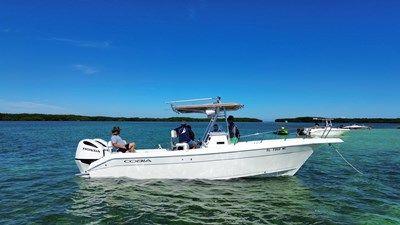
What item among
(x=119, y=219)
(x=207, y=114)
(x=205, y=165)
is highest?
(x=207, y=114)

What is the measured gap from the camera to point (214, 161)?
14.7m

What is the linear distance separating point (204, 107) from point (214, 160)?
8.45 feet

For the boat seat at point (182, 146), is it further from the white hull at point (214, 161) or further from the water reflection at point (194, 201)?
the water reflection at point (194, 201)

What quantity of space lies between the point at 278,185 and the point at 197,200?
3.92m

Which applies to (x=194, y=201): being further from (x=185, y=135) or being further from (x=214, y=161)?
(x=185, y=135)

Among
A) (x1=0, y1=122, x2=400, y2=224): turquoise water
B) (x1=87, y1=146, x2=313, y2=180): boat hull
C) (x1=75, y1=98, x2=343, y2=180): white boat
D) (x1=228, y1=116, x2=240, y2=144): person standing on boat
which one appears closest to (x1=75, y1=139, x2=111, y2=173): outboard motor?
(x1=75, y1=98, x2=343, y2=180): white boat

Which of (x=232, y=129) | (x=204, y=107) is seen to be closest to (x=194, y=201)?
(x=232, y=129)

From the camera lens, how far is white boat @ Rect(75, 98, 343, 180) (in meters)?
14.6

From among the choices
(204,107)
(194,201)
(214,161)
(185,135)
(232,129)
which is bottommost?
(194,201)

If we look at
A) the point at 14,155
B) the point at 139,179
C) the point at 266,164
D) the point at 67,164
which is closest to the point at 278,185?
Answer: the point at 266,164

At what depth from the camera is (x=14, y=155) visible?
2561 centimetres

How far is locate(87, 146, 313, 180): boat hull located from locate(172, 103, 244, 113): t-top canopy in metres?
2.23

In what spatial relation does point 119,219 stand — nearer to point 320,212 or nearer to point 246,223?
point 246,223

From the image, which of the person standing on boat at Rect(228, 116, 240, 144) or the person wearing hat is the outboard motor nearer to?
the person wearing hat
